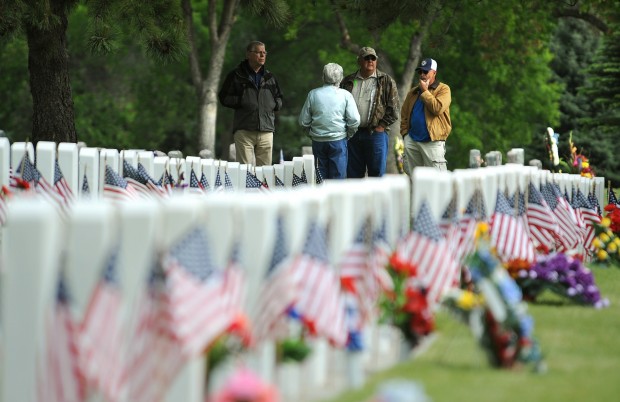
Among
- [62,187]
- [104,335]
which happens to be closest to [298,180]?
[62,187]

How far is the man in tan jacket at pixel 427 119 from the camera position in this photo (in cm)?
1873

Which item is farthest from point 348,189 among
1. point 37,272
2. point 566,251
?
point 566,251

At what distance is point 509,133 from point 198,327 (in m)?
55.5

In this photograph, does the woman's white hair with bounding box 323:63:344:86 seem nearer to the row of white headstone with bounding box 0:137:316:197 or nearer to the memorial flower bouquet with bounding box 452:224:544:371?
the row of white headstone with bounding box 0:137:316:197

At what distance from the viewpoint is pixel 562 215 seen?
53.6ft

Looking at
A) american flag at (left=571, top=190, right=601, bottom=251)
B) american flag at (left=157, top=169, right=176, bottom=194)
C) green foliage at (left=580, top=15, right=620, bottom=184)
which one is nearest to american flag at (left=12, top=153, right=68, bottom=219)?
american flag at (left=157, top=169, right=176, bottom=194)

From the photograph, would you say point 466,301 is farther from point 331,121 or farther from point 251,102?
point 251,102

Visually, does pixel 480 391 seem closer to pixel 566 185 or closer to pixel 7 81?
pixel 566 185

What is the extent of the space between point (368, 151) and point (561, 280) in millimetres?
7412

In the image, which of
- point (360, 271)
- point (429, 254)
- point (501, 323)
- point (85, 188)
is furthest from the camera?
point (85, 188)

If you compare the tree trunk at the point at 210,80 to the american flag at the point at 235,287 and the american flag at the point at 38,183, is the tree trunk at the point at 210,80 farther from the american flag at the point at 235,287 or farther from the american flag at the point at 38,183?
the american flag at the point at 235,287

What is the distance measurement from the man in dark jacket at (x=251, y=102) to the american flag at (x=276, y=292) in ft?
40.2

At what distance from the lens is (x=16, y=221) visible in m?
6.93

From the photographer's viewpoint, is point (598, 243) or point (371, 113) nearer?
point (598, 243)
